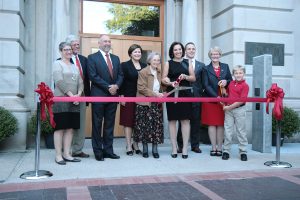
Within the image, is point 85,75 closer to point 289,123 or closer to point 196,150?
point 196,150

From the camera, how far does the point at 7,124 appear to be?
22.5 feet

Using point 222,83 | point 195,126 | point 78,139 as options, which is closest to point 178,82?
point 222,83

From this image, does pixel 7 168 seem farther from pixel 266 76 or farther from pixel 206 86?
pixel 266 76

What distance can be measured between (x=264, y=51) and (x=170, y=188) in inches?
219

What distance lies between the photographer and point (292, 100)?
930 centimetres

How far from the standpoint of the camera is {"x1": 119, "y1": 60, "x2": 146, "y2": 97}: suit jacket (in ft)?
21.9

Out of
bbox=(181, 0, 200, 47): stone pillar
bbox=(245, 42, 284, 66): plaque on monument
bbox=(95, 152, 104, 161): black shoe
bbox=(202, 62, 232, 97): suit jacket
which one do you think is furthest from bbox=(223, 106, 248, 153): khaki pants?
bbox=(181, 0, 200, 47): stone pillar

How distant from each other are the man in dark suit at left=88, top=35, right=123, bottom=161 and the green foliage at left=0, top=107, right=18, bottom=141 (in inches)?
69.6

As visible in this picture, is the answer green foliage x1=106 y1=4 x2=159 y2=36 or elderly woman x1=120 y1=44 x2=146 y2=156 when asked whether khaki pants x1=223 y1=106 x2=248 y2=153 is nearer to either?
elderly woman x1=120 y1=44 x2=146 y2=156

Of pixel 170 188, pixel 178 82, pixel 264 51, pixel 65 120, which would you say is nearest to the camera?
pixel 170 188

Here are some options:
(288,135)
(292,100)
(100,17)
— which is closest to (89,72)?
(100,17)

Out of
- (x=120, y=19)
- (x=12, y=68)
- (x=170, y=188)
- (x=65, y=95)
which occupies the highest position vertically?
(x=120, y=19)

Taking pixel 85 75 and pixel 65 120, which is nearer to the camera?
pixel 65 120

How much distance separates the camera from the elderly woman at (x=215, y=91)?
680cm
